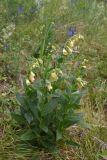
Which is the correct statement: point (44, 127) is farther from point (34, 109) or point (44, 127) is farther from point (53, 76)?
point (53, 76)

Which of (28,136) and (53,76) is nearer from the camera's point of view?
(53,76)

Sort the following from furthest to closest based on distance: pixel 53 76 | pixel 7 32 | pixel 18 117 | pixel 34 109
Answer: pixel 7 32, pixel 18 117, pixel 34 109, pixel 53 76

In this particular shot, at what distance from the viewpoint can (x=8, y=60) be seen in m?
3.69

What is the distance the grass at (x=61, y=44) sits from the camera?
286 cm

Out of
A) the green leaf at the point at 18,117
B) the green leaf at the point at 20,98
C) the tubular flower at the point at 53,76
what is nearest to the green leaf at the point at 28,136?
the green leaf at the point at 18,117

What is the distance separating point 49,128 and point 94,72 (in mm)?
1503

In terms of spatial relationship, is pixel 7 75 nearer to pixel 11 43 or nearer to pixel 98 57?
pixel 11 43

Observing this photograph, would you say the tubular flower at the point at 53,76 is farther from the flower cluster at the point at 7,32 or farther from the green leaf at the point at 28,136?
the flower cluster at the point at 7,32

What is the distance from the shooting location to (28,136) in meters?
2.68

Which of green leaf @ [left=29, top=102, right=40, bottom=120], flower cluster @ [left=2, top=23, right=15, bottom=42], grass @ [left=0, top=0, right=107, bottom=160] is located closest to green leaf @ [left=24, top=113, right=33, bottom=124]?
green leaf @ [left=29, top=102, right=40, bottom=120]

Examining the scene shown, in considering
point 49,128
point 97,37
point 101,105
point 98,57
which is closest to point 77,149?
point 49,128

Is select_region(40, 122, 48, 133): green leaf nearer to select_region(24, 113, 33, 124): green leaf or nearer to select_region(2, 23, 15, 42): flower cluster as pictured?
select_region(24, 113, 33, 124): green leaf

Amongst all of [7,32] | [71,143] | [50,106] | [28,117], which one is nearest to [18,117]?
[28,117]

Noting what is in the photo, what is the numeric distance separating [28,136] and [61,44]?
1.80m
